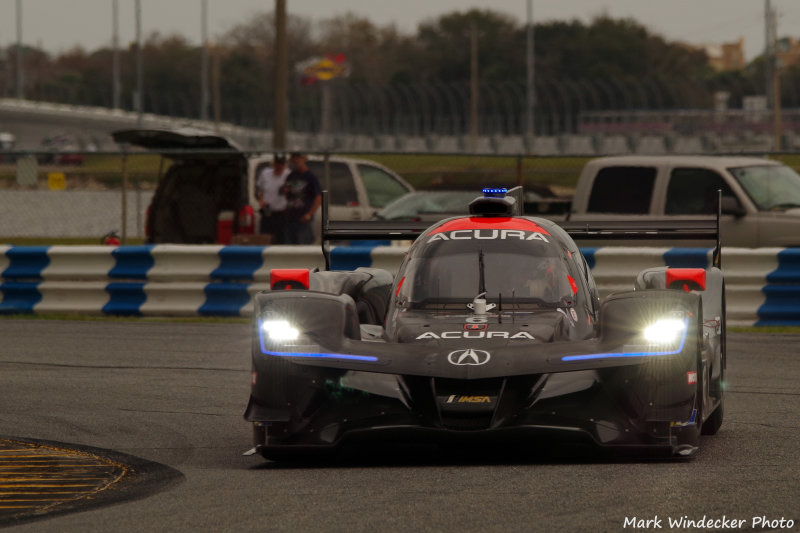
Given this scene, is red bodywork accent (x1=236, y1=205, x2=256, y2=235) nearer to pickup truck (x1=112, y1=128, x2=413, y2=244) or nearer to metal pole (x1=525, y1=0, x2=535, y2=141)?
pickup truck (x1=112, y1=128, x2=413, y2=244)

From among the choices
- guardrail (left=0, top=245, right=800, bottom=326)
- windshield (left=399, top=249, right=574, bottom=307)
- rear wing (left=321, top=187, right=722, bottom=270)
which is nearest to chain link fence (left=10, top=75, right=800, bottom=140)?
guardrail (left=0, top=245, right=800, bottom=326)

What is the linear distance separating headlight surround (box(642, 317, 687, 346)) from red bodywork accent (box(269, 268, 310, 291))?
7.66ft

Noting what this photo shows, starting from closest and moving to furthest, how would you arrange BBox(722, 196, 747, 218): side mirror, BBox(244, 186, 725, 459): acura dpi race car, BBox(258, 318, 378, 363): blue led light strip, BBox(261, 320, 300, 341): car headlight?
1. BBox(244, 186, 725, 459): acura dpi race car
2. BBox(258, 318, 378, 363): blue led light strip
3. BBox(261, 320, 300, 341): car headlight
4. BBox(722, 196, 747, 218): side mirror

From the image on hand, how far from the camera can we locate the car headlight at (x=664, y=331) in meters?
7.00

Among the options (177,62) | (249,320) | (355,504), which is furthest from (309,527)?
(177,62)

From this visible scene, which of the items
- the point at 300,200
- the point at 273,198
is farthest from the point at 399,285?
the point at 273,198

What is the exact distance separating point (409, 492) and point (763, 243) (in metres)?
10.3

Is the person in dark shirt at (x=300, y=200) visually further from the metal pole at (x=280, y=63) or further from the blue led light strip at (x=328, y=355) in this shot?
the blue led light strip at (x=328, y=355)

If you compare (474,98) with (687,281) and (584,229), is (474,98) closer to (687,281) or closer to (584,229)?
(584,229)

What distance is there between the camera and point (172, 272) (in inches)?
613

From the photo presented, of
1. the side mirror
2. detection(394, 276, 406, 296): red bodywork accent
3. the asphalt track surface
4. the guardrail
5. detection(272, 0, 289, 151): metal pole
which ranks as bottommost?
the asphalt track surface

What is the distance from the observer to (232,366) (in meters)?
11.6

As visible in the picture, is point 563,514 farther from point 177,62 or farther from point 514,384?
point 177,62

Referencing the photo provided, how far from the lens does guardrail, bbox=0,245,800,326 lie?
1473cm
